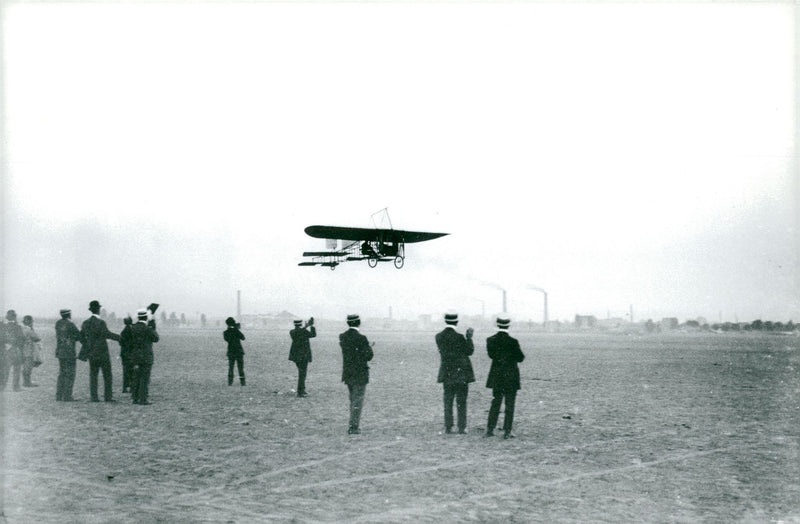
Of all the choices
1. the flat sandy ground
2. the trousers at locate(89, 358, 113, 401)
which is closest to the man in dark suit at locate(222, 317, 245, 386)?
the flat sandy ground

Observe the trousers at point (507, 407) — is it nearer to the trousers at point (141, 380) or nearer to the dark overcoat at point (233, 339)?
the trousers at point (141, 380)

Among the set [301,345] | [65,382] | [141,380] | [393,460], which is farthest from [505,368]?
[65,382]

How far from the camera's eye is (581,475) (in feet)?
25.4

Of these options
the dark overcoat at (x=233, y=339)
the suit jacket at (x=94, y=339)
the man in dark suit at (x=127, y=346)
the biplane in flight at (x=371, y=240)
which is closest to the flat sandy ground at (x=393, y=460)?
the man in dark suit at (x=127, y=346)

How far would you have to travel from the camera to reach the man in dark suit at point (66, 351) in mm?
13312

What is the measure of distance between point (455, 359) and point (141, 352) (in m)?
6.47

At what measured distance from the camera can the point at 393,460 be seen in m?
8.34

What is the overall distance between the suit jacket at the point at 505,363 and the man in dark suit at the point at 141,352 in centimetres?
683

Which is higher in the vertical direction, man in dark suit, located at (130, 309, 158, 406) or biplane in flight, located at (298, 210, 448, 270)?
biplane in flight, located at (298, 210, 448, 270)

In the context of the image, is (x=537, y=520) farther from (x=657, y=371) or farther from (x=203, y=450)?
(x=657, y=371)

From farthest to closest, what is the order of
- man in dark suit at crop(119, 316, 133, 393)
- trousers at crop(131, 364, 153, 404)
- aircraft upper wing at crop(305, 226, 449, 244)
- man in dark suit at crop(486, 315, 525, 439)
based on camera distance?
aircraft upper wing at crop(305, 226, 449, 244)
man in dark suit at crop(119, 316, 133, 393)
trousers at crop(131, 364, 153, 404)
man in dark suit at crop(486, 315, 525, 439)

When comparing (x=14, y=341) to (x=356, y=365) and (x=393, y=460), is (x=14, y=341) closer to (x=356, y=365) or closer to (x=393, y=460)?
(x=356, y=365)

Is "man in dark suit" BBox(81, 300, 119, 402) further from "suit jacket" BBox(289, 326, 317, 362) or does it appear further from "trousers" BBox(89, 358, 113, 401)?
"suit jacket" BBox(289, 326, 317, 362)

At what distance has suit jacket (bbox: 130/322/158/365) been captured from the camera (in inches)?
515
